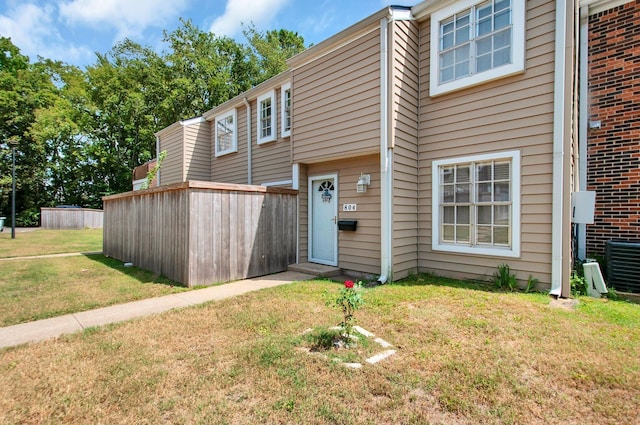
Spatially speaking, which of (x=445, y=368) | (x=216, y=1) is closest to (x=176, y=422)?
(x=445, y=368)

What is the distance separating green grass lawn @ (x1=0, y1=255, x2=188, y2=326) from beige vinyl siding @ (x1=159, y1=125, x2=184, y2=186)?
502cm

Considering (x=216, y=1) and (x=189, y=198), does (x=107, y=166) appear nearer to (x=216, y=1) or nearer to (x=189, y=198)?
(x=216, y=1)

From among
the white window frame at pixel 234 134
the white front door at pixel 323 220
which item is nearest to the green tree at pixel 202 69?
the white window frame at pixel 234 134

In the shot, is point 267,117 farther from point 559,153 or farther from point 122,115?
point 122,115

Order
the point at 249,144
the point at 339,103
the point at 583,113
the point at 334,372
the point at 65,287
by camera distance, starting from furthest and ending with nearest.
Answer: the point at 249,144 → the point at 339,103 → the point at 583,113 → the point at 65,287 → the point at 334,372

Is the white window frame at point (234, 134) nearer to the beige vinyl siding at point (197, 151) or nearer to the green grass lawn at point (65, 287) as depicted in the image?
the beige vinyl siding at point (197, 151)

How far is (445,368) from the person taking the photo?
2.77m

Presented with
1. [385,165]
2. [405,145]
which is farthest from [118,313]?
[405,145]

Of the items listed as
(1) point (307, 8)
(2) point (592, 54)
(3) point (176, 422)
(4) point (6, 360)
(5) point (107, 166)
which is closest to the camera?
(3) point (176, 422)

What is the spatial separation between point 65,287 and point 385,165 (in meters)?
6.35

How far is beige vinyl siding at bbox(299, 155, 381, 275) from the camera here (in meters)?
6.48

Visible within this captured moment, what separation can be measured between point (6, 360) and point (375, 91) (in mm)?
6285

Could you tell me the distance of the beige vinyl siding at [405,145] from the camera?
5.96 metres

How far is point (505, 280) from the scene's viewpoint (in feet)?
17.3
